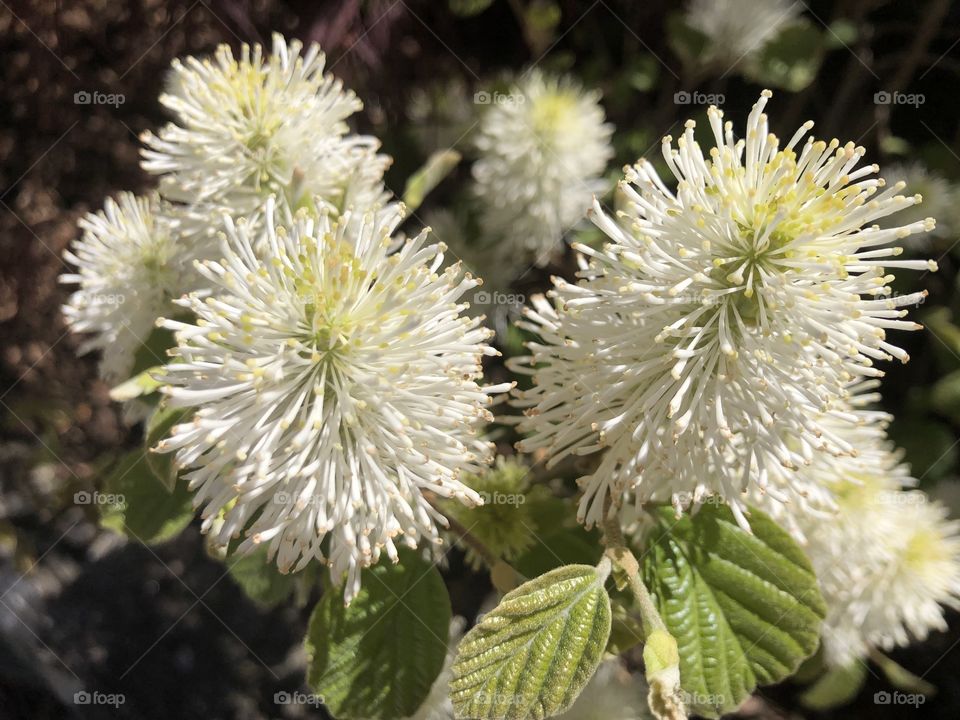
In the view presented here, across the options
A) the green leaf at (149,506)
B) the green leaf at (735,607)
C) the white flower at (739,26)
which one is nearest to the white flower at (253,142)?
the green leaf at (149,506)

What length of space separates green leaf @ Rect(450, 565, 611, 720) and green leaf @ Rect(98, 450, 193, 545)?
346 millimetres

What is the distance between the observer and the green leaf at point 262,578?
0.84 m

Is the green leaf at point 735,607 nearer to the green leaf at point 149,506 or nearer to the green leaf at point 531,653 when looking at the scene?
the green leaf at point 531,653

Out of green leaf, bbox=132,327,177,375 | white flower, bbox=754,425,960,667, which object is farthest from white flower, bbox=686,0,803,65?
green leaf, bbox=132,327,177,375

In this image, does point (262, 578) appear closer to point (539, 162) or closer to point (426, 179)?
point (426, 179)

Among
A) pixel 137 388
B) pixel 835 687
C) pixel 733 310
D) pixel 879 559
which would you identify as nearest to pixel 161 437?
pixel 137 388

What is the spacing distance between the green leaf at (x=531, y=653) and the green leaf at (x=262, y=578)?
12.1 inches

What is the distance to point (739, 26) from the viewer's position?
4.34 ft

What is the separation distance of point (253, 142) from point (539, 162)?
55 cm

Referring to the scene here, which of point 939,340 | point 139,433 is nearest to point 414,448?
point 939,340

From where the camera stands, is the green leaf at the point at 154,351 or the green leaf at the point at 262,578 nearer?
the green leaf at the point at 154,351

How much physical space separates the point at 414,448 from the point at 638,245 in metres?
0.25

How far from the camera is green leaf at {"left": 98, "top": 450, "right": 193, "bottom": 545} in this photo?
72 cm

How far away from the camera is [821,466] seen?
72 cm
